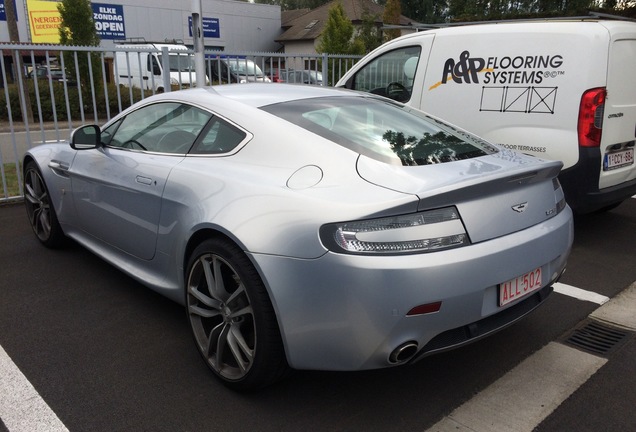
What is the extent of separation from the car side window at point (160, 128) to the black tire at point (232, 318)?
0.80m

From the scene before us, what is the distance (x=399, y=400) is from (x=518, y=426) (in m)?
0.53

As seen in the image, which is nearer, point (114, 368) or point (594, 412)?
point (594, 412)

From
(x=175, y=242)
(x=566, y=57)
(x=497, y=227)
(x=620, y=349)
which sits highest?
(x=566, y=57)

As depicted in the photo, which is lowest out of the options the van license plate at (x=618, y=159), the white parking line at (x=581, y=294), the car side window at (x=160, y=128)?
the white parking line at (x=581, y=294)

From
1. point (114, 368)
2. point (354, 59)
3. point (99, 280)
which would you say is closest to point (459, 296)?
point (114, 368)

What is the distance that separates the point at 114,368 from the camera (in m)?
2.88

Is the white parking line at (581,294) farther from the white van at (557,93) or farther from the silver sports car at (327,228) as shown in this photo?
the silver sports car at (327,228)

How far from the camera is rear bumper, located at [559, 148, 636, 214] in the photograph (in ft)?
15.0

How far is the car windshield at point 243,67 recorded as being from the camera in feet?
27.3

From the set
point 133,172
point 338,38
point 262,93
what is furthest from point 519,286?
point 338,38

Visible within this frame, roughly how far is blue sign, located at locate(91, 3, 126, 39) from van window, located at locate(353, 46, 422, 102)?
98.0ft

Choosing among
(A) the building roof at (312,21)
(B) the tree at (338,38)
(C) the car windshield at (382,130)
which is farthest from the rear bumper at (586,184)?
(A) the building roof at (312,21)

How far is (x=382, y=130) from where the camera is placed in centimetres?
293

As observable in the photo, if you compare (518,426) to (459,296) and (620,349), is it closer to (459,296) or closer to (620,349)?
(459,296)
